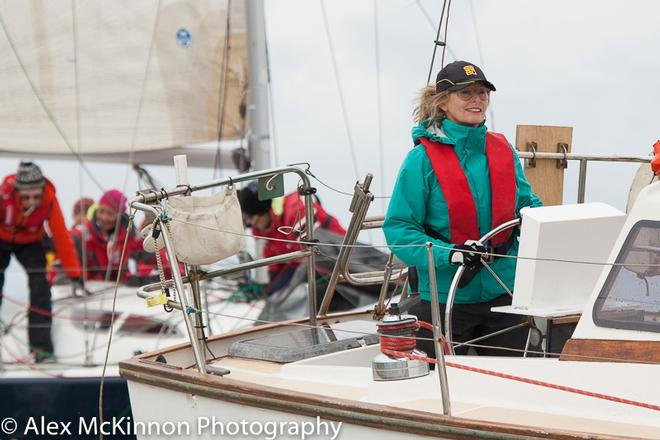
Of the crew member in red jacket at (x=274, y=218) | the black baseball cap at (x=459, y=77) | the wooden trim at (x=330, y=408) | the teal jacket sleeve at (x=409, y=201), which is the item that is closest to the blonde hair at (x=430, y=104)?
the black baseball cap at (x=459, y=77)

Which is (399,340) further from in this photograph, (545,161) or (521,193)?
(545,161)

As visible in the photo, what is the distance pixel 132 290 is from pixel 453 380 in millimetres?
5525

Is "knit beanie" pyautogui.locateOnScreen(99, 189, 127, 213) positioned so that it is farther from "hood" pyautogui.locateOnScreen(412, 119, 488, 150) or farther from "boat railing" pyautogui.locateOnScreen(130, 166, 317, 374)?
"hood" pyautogui.locateOnScreen(412, 119, 488, 150)

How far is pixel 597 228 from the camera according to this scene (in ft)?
12.1

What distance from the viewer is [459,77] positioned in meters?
3.84

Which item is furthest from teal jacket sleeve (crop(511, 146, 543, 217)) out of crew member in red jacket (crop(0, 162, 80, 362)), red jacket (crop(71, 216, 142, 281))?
red jacket (crop(71, 216, 142, 281))

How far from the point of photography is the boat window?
3262mm

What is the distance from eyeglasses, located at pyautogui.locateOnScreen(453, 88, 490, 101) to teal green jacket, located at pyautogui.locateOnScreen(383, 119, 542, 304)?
0.09 meters

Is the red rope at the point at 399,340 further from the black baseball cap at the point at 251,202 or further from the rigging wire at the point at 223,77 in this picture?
the rigging wire at the point at 223,77

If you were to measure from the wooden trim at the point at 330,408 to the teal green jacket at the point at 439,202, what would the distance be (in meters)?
0.65

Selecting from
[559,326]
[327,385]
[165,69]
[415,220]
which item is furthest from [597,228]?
[165,69]

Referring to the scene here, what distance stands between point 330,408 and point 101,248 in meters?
6.02

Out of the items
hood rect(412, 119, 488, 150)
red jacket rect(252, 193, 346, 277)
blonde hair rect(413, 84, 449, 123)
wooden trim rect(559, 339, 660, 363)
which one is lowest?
red jacket rect(252, 193, 346, 277)

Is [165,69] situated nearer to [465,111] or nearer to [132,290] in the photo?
[132,290]
